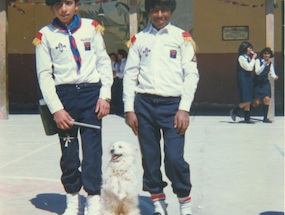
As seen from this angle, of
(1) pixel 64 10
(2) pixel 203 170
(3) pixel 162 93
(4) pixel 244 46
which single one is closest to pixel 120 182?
(3) pixel 162 93

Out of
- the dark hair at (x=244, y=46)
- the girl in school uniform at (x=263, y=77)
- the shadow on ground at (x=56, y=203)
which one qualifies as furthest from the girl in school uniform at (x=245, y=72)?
the shadow on ground at (x=56, y=203)

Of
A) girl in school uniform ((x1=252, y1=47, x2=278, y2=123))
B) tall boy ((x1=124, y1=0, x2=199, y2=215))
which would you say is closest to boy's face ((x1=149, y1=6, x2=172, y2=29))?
tall boy ((x1=124, y1=0, x2=199, y2=215))

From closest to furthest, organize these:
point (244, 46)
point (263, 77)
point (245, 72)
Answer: point (244, 46)
point (245, 72)
point (263, 77)

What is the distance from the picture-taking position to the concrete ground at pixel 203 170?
654cm

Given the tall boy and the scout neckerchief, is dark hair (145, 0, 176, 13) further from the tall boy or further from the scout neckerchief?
the scout neckerchief

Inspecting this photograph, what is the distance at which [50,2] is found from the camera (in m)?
5.70

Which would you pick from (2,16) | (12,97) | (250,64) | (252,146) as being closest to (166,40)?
(252,146)

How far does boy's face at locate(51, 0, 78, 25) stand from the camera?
566 cm

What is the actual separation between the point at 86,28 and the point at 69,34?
172mm

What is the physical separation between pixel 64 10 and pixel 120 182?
58.7 inches

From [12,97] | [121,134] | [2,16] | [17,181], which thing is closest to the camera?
[17,181]

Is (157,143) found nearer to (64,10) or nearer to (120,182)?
(120,182)

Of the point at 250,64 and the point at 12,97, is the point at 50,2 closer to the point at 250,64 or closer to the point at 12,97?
the point at 250,64

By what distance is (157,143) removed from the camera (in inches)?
227
